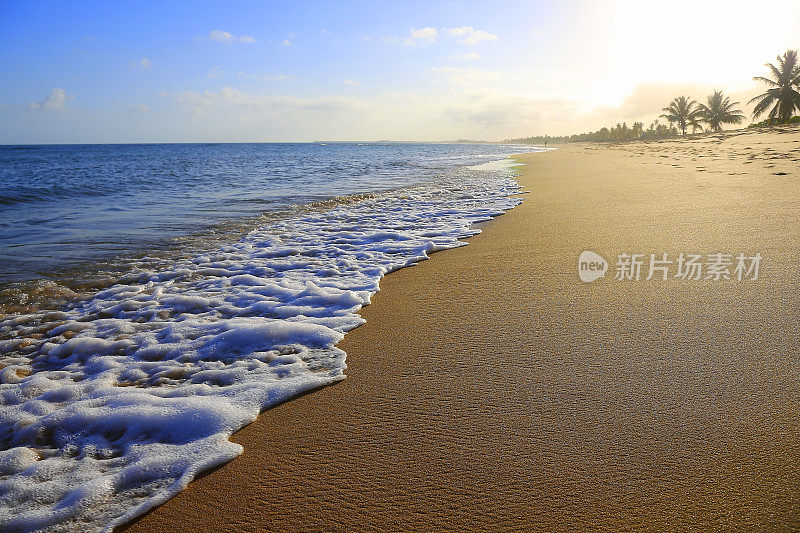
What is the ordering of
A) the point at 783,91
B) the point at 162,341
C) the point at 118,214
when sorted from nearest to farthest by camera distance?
the point at 162,341 < the point at 118,214 < the point at 783,91

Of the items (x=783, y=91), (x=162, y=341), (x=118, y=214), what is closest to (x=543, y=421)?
(x=162, y=341)

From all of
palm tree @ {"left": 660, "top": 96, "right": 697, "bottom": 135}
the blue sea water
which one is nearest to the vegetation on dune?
palm tree @ {"left": 660, "top": 96, "right": 697, "bottom": 135}

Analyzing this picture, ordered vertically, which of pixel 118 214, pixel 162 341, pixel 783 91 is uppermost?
pixel 783 91

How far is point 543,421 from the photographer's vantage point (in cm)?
181

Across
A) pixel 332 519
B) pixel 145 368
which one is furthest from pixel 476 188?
pixel 332 519

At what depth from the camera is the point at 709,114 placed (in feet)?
144

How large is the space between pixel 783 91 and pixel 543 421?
40975mm

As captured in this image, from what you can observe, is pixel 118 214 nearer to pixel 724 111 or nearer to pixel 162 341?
pixel 162 341

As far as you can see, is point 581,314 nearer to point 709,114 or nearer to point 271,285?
point 271,285

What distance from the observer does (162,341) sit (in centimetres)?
293

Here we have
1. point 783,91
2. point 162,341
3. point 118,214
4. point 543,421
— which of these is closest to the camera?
point 543,421

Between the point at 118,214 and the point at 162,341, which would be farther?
the point at 118,214

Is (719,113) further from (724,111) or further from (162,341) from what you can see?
(162,341)

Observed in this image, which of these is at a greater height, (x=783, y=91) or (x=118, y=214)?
(x=783, y=91)
